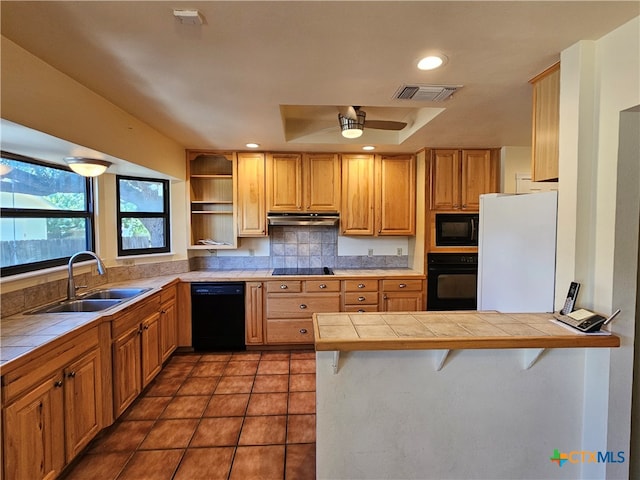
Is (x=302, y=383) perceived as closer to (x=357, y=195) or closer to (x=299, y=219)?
(x=299, y=219)

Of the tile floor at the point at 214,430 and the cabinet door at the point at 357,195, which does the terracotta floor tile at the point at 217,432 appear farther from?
the cabinet door at the point at 357,195

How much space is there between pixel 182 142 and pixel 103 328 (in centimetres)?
216

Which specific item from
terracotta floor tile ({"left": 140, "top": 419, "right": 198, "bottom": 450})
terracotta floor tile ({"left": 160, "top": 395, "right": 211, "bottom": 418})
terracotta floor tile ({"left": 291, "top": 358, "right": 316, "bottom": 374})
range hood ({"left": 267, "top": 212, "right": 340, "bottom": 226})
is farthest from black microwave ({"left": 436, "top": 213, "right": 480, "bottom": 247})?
terracotta floor tile ({"left": 140, "top": 419, "right": 198, "bottom": 450})

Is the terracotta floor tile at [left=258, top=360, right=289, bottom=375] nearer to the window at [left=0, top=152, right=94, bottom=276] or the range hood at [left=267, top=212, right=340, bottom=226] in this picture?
the range hood at [left=267, top=212, right=340, bottom=226]

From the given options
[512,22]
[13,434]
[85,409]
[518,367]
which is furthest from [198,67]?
[518,367]

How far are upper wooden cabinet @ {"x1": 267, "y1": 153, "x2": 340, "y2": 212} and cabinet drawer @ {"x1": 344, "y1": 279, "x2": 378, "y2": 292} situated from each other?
923mm

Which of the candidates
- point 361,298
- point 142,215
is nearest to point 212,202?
point 142,215

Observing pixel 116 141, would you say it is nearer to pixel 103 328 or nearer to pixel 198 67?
pixel 198 67

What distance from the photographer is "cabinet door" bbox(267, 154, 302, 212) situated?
388cm

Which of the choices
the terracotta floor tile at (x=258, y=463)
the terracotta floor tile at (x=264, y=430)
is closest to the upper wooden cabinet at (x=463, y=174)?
the terracotta floor tile at (x=264, y=430)

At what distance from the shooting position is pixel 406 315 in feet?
5.97

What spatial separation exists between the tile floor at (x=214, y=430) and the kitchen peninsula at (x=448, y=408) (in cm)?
60

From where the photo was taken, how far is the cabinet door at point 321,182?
391 centimetres

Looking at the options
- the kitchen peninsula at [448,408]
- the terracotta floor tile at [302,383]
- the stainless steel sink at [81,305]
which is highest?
the stainless steel sink at [81,305]
